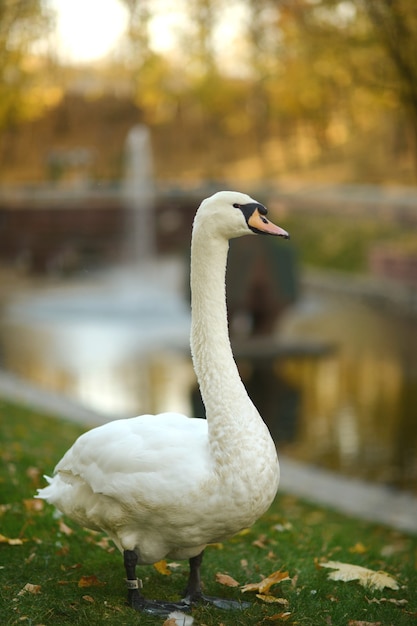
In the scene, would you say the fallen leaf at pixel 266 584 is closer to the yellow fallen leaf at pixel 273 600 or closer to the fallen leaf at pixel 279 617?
the yellow fallen leaf at pixel 273 600

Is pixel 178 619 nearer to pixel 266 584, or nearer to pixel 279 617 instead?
pixel 279 617

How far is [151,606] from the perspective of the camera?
3932 mm

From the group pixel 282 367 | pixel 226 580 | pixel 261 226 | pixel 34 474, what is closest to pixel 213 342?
pixel 261 226

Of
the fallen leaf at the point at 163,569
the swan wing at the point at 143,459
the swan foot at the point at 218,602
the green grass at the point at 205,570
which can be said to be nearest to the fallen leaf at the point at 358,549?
the green grass at the point at 205,570

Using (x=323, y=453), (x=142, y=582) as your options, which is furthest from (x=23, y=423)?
(x=142, y=582)

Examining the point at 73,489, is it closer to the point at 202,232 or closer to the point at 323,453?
the point at 202,232

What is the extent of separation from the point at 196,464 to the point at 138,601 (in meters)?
0.67

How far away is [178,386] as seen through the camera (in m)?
12.2

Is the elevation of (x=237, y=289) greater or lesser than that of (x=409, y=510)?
greater

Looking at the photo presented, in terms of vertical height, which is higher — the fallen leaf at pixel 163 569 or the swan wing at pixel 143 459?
the swan wing at pixel 143 459

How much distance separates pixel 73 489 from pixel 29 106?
3039 centimetres

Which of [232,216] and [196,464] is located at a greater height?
[232,216]

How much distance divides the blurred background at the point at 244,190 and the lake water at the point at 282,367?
0.04m

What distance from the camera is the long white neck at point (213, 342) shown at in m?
3.83
